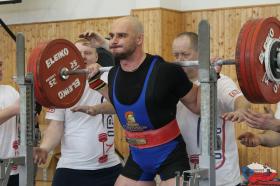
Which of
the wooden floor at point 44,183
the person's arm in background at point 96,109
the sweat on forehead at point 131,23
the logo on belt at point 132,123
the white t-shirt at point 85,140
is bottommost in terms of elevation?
the wooden floor at point 44,183

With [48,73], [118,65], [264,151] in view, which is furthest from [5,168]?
[264,151]

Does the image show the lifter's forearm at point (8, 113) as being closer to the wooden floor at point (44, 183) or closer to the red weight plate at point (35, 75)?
the red weight plate at point (35, 75)

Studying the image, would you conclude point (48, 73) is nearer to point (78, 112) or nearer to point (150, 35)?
point (78, 112)

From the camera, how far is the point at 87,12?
966cm

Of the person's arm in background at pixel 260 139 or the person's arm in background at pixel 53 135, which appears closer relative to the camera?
the person's arm in background at pixel 260 139

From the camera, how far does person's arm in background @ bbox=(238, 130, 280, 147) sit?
3.16m

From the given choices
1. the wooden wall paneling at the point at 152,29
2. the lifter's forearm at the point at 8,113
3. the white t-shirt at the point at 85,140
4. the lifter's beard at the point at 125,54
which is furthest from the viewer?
the wooden wall paneling at the point at 152,29

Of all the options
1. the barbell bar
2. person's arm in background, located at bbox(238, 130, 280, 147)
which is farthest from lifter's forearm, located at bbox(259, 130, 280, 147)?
the barbell bar

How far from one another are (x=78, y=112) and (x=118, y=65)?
0.64 m

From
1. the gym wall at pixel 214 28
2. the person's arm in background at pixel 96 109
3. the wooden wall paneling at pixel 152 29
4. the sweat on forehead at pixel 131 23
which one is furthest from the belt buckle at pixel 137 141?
the wooden wall paneling at pixel 152 29

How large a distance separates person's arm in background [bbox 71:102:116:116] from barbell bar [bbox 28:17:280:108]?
0.37 ft

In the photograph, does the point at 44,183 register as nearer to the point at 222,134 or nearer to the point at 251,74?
the point at 222,134

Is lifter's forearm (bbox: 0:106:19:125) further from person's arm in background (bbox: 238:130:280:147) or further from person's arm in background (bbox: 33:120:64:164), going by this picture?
person's arm in background (bbox: 238:130:280:147)

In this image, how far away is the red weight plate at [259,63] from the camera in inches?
105
